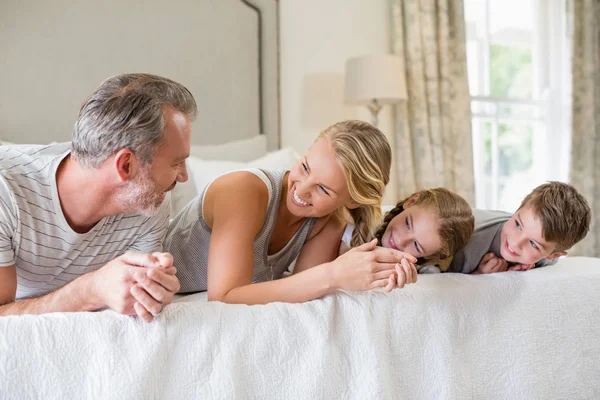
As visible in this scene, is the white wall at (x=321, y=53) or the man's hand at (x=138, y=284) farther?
the white wall at (x=321, y=53)

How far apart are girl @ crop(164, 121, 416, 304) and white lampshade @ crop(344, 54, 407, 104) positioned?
5.85 feet

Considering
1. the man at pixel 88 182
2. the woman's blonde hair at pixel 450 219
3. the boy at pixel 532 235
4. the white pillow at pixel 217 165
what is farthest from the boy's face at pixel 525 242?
the white pillow at pixel 217 165

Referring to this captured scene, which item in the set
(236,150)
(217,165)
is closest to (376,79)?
(236,150)

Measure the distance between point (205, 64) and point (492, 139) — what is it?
7.64 feet

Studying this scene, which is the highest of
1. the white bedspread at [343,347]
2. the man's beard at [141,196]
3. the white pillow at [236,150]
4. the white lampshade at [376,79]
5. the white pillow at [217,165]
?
the white lampshade at [376,79]

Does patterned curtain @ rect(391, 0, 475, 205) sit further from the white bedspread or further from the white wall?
the white bedspread

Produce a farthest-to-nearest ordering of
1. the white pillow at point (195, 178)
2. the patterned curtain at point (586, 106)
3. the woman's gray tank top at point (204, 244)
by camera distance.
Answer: the patterned curtain at point (586, 106), the white pillow at point (195, 178), the woman's gray tank top at point (204, 244)

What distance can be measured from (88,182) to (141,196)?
0.11 metres

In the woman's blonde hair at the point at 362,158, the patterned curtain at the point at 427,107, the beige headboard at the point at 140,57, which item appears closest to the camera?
the woman's blonde hair at the point at 362,158

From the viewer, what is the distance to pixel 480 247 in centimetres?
182

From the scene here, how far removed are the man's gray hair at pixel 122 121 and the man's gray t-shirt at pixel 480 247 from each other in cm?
98

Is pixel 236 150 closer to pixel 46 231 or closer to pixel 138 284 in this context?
pixel 46 231

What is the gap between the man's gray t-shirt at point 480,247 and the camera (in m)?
1.81

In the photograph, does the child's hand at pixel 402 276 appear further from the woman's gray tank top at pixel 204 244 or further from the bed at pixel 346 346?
the woman's gray tank top at pixel 204 244
